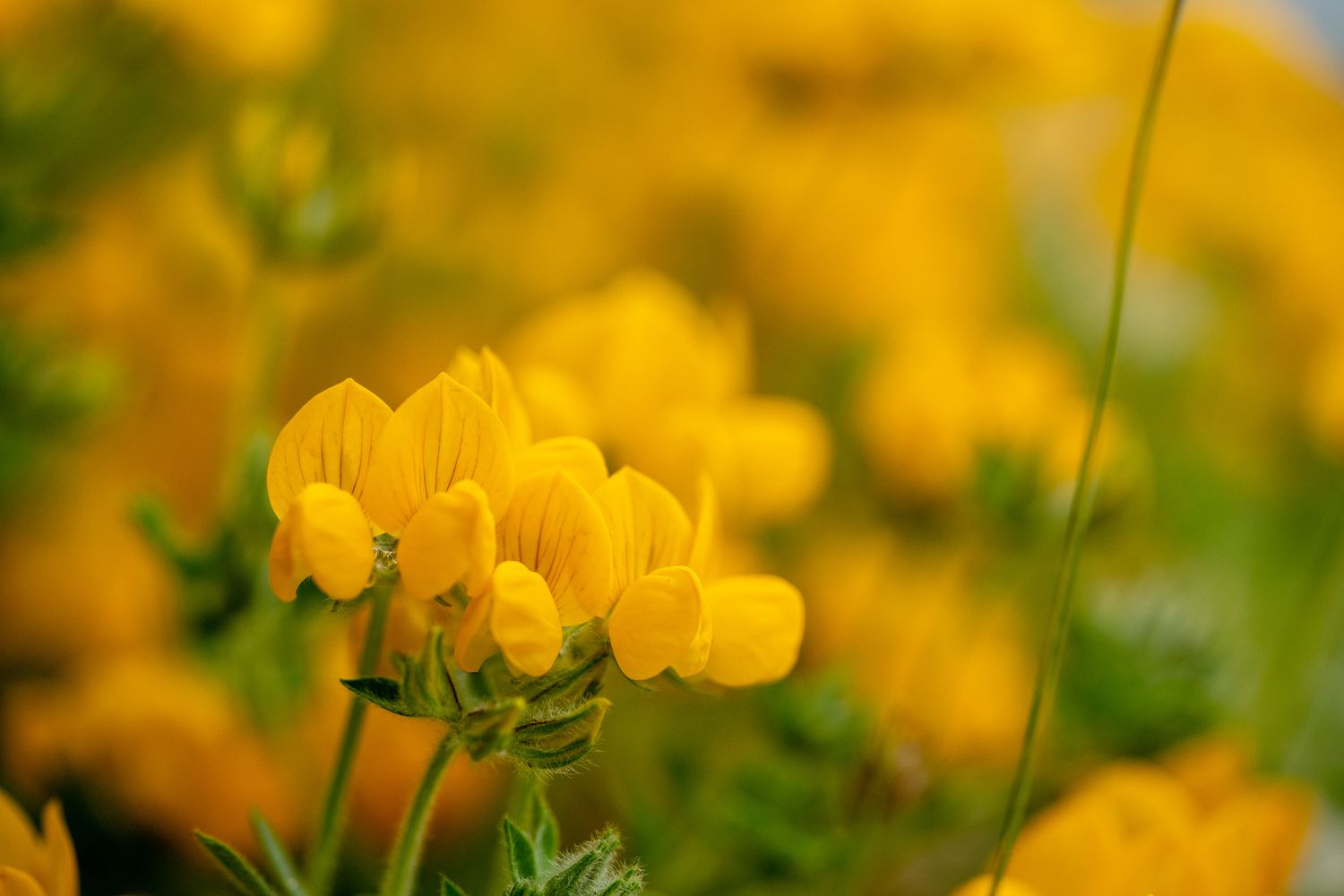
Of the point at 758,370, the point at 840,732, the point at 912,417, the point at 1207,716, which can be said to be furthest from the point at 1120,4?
the point at 840,732

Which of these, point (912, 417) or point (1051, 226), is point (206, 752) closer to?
point (912, 417)

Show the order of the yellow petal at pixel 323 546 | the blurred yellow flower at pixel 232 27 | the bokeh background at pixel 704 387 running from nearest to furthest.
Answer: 1. the yellow petal at pixel 323 546
2. the bokeh background at pixel 704 387
3. the blurred yellow flower at pixel 232 27

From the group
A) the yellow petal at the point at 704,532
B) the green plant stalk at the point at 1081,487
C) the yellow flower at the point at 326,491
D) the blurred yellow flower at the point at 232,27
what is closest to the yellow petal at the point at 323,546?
the yellow flower at the point at 326,491

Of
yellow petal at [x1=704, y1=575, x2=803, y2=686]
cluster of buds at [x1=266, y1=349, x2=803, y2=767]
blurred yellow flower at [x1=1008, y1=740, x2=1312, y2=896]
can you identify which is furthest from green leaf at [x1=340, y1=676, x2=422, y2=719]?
blurred yellow flower at [x1=1008, y1=740, x2=1312, y2=896]

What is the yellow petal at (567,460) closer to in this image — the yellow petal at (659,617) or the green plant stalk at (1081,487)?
the yellow petal at (659,617)

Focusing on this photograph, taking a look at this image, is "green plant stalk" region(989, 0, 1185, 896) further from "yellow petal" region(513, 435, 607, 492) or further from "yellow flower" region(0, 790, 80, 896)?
"yellow flower" region(0, 790, 80, 896)

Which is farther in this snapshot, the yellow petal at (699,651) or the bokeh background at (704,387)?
the bokeh background at (704,387)

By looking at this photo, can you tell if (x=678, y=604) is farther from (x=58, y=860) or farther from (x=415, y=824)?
(x=58, y=860)
